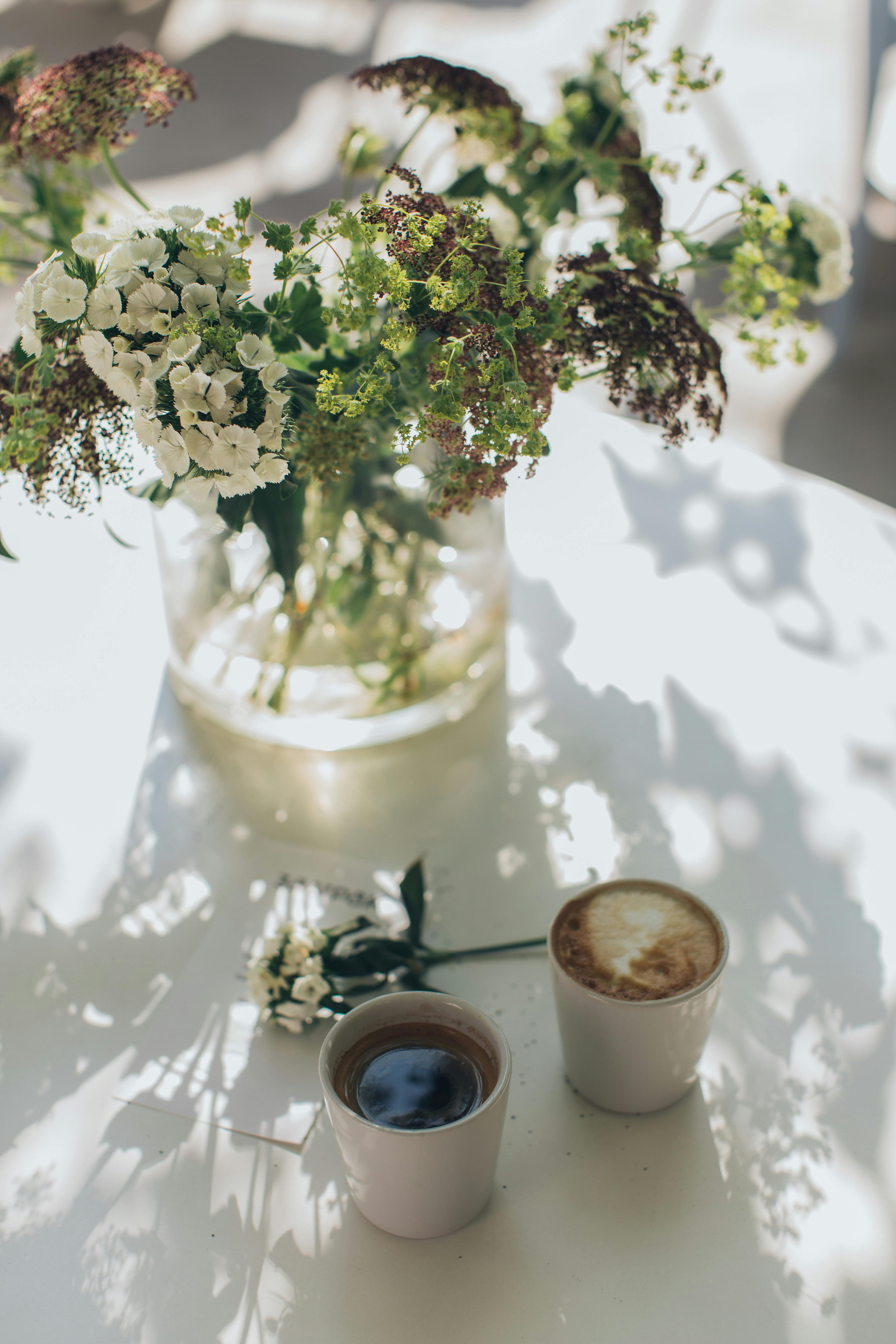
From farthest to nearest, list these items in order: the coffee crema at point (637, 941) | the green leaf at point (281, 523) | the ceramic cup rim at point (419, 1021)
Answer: the green leaf at point (281, 523), the coffee crema at point (637, 941), the ceramic cup rim at point (419, 1021)

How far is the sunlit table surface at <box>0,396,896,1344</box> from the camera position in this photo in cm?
74

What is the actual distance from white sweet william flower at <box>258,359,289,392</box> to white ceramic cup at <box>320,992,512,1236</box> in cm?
42

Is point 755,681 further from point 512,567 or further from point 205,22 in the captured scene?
point 205,22

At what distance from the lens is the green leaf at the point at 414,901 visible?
3.08 ft

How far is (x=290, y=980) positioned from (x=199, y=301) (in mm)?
506

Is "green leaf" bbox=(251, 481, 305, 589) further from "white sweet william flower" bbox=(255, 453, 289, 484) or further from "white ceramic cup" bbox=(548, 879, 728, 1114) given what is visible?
"white ceramic cup" bbox=(548, 879, 728, 1114)

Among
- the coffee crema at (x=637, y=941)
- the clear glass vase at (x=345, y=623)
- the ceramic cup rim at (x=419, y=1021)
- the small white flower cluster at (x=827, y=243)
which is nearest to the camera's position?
the ceramic cup rim at (x=419, y=1021)

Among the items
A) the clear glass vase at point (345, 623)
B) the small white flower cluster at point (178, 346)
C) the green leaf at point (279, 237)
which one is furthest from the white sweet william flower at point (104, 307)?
the clear glass vase at point (345, 623)

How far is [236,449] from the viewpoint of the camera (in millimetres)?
726

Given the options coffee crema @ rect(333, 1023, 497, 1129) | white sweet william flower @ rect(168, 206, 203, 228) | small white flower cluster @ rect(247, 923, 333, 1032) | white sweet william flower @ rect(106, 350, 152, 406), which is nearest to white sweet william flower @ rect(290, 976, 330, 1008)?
small white flower cluster @ rect(247, 923, 333, 1032)

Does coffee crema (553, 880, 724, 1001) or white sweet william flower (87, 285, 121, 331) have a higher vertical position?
white sweet william flower (87, 285, 121, 331)

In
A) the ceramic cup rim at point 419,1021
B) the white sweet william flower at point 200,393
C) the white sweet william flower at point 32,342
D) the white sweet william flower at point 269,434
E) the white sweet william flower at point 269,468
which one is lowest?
the ceramic cup rim at point 419,1021

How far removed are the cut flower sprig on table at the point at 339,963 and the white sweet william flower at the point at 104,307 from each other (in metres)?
0.48

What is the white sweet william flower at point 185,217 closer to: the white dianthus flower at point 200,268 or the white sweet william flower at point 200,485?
the white dianthus flower at point 200,268
